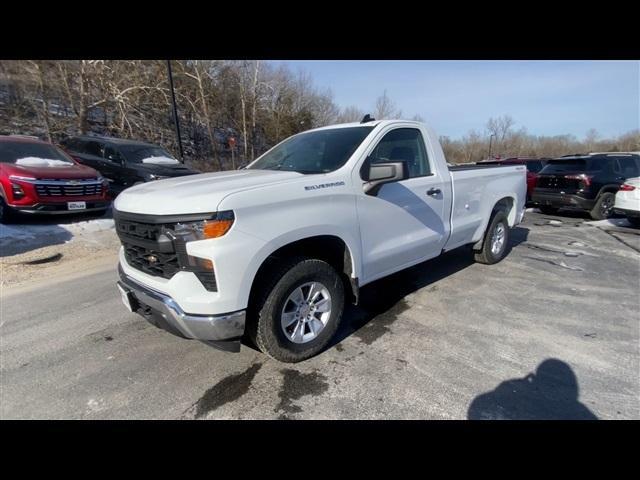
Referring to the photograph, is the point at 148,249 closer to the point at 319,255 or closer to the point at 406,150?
the point at 319,255

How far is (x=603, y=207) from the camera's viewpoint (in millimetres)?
9477

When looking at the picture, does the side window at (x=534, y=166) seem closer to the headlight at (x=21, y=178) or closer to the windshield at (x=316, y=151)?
the windshield at (x=316, y=151)

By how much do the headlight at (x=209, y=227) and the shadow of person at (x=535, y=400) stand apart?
6.69ft

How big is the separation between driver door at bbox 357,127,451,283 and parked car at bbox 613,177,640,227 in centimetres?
688

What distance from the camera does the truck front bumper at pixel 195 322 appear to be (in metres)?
2.19

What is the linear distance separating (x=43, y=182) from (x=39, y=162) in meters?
0.89

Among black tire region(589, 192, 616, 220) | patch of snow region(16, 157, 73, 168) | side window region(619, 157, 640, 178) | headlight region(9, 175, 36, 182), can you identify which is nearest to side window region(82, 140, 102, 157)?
patch of snow region(16, 157, 73, 168)

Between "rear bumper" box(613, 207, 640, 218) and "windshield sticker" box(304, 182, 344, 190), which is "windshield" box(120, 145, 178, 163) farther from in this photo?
"rear bumper" box(613, 207, 640, 218)

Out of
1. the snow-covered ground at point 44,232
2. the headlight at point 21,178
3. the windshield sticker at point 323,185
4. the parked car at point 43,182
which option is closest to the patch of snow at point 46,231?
the snow-covered ground at point 44,232

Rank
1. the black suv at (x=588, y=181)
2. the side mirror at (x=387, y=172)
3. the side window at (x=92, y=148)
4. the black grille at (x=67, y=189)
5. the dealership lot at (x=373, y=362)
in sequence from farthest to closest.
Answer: the side window at (x=92, y=148)
the black suv at (x=588, y=181)
the black grille at (x=67, y=189)
the side mirror at (x=387, y=172)
the dealership lot at (x=373, y=362)

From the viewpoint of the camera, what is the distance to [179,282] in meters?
2.25

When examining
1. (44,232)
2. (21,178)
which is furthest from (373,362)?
(21,178)

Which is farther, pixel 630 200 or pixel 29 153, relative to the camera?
pixel 630 200

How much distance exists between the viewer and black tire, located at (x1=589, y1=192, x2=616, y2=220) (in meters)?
9.40
